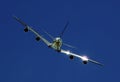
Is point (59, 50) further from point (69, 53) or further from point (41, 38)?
point (41, 38)

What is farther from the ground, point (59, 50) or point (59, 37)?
point (59, 37)

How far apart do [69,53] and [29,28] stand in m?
20.3

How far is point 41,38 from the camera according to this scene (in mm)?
110688

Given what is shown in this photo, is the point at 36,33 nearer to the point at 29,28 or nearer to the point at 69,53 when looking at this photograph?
the point at 29,28

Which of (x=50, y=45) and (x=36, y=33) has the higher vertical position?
(x=36, y=33)

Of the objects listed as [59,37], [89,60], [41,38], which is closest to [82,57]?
[89,60]

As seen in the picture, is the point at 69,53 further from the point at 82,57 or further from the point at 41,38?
the point at 41,38

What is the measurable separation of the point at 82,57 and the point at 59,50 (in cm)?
934

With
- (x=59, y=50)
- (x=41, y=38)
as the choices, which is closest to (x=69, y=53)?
(x=59, y=50)

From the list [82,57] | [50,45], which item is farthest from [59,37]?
[82,57]

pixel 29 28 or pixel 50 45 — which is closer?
pixel 50 45

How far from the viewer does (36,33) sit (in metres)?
112

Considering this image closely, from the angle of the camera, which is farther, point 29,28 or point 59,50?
point 29,28

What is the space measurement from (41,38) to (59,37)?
860cm
